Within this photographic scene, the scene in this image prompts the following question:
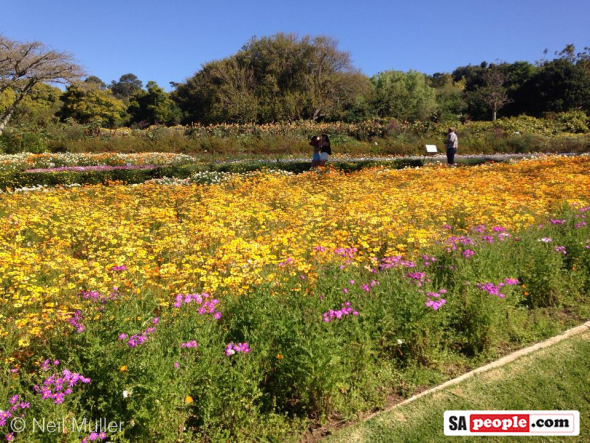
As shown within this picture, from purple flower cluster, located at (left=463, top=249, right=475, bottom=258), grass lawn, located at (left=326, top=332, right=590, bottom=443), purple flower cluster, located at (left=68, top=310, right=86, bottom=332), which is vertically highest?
purple flower cluster, located at (left=463, top=249, right=475, bottom=258)

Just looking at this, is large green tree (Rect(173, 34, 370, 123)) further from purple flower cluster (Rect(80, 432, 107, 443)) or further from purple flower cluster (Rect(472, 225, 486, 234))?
purple flower cluster (Rect(80, 432, 107, 443))

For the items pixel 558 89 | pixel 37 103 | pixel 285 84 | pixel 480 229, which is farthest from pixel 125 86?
pixel 480 229

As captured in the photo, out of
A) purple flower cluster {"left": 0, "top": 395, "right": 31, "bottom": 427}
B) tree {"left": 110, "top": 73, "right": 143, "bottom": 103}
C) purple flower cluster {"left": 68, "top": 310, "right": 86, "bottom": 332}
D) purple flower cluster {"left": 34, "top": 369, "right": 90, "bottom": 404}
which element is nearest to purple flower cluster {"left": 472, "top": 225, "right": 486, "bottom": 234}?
purple flower cluster {"left": 68, "top": 310, "right": 86, "bottom": 332}

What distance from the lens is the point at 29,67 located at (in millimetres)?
24688

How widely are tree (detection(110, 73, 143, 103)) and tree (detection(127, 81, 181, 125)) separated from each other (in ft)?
168

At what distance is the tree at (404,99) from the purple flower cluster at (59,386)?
36587 mm

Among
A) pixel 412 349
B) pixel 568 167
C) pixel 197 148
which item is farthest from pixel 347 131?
pixel 412 349

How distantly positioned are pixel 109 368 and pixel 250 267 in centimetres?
187

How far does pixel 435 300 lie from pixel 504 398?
2.57 feet

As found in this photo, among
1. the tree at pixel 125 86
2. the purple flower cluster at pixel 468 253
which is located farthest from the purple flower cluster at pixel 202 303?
the tree at pixel 125 86

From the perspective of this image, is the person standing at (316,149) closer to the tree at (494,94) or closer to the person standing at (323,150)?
the person standing at (323,150)

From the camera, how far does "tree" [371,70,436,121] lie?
37281 millimetres

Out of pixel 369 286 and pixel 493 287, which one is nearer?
pixel 493 287

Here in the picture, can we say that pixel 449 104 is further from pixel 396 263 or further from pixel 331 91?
pixel 396 263
